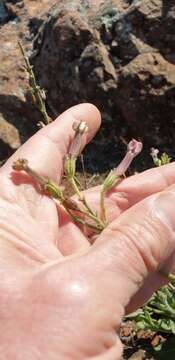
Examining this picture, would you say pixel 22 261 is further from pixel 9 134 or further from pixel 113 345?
pixel 9 134

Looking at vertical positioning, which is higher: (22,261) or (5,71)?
(22,261)

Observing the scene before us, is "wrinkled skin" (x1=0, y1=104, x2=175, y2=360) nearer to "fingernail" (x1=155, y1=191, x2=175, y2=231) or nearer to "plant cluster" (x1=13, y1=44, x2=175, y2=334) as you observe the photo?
"fingernail" (x1=155, y1=191, x2=175, y2=231)

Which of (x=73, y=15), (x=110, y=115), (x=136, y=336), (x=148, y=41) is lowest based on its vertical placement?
(x=136, y=336)

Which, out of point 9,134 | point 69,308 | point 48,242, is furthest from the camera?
point 9,134

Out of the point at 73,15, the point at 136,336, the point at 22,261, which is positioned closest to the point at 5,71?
the point at 73,15

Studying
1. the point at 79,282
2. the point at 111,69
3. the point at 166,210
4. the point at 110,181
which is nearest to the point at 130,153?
the point at 110,181

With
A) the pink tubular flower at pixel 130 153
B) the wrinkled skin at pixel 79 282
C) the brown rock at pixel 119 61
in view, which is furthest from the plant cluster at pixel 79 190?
the brown rock at pixel 119 61

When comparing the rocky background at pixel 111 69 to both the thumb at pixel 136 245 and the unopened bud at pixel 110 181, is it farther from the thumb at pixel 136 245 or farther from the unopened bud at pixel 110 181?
the thumb at pixel 136 245

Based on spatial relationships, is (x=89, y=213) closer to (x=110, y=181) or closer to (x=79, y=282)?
(x=110, y=181)

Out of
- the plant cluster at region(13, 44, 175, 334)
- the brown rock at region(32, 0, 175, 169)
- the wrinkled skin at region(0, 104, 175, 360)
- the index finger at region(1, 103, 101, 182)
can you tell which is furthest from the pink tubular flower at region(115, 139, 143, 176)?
the brown rock at region(32, 0, 175, 169)
